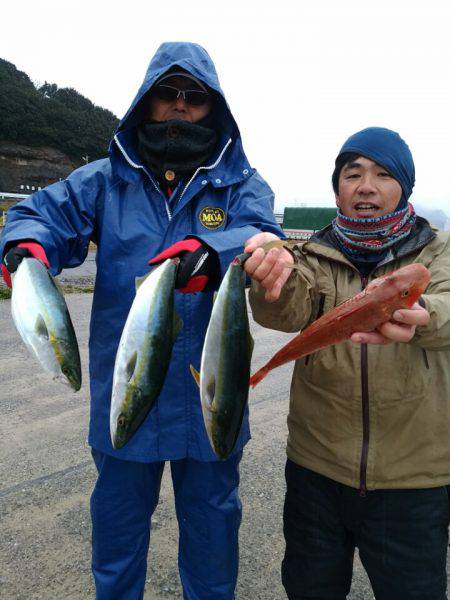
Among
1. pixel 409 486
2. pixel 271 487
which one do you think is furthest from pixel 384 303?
pixel 271 487

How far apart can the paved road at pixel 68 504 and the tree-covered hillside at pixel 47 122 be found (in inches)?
1890

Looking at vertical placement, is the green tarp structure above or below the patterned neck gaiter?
below

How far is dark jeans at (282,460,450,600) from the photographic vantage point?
1.98 m

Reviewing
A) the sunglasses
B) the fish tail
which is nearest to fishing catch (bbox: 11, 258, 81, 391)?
the fish tail

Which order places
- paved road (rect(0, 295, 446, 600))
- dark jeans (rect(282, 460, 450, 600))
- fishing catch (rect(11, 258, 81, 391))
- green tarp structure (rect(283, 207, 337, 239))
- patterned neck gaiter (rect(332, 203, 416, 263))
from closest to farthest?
1. fishing catch (rect(11, 258, 81, 391))
2. dark jeans (rect(282, 460, 450, 600))
3. patterned neck gaiter (rect(332, 203, 416, 263))
4. paved road (rect(0, 295, 446, 600))
5. green tarp structure (rect(283, 207, 337, 239))

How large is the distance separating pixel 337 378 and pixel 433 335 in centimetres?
51

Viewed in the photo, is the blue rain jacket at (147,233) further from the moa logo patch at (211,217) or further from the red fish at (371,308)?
the red fish at (371,308)

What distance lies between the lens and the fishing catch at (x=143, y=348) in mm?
1638

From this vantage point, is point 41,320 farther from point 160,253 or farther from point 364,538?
point 364,538

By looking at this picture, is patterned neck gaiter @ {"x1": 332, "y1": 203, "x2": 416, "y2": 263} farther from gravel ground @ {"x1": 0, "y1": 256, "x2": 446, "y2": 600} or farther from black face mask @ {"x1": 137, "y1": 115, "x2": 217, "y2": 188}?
gravel ground @ {"x1": 0, "y1": 256, "x2": 446, "y2": 600}

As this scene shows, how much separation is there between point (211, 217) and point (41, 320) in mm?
1008

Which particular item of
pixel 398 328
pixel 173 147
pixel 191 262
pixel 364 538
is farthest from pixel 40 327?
pixel 364 538

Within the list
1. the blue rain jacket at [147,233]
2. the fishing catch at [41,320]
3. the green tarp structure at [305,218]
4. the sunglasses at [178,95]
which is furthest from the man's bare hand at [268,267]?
the green tarp structure at [305,218]

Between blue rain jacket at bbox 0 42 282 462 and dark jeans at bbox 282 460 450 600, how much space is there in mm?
489
